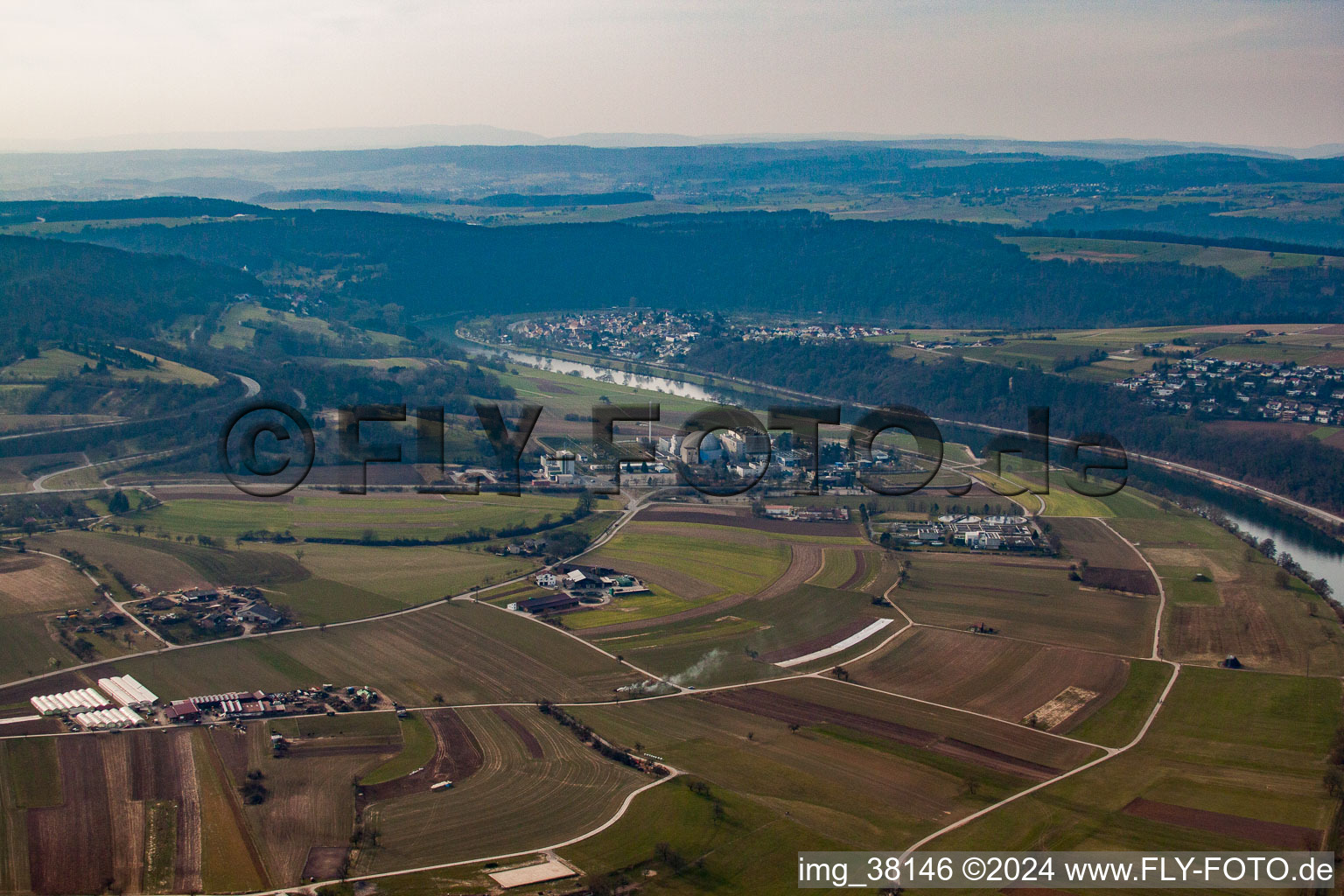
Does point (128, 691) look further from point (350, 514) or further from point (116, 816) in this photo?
point (350, 514)

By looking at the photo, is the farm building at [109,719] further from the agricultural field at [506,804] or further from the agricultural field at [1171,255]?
the agricultural field at [1171,255]

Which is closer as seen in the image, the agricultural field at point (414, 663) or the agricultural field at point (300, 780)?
the agricultural field at point (300, 780)

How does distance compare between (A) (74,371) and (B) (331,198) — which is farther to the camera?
(B) (331,198)

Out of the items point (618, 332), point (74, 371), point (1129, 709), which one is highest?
point (74, 371)

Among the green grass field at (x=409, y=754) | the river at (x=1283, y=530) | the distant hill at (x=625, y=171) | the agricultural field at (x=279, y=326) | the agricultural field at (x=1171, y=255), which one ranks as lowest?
the river at (x=1283, y=530)

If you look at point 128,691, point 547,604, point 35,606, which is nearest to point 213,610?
point 35,606

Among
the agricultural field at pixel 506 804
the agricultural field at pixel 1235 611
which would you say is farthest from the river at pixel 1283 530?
the agricultural field at pixel 506 804

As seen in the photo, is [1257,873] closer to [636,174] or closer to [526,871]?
[526,871]

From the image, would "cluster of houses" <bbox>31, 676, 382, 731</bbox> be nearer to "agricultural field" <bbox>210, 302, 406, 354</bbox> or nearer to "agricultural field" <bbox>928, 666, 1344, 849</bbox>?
"agricultural field" <bbox>928, 666, 1344, 849</bbox>
